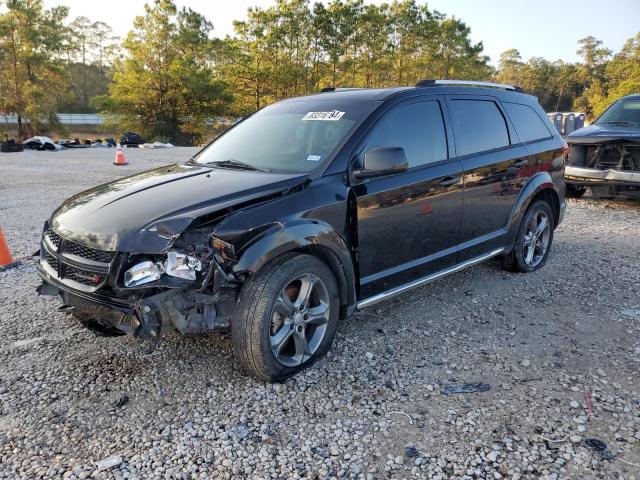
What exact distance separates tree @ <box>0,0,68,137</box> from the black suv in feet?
115

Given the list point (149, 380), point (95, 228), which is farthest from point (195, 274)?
point (149, 380)

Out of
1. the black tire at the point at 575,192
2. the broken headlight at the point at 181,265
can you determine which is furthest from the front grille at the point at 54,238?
the black tire at the point at 575,192

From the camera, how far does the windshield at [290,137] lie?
361 centimetres

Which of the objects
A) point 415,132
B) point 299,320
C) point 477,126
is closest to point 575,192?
point 477,126

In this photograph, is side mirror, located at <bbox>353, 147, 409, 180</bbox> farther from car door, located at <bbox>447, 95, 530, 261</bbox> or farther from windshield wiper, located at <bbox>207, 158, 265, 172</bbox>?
car door, located at <bbox>447, 95, 530, 261</bbox>

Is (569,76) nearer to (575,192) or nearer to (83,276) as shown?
(575,192)

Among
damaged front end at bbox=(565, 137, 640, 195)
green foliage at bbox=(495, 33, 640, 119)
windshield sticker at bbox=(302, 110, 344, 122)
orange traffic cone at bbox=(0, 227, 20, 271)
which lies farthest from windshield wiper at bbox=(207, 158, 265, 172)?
green foliage at bbox=(495, 33, 640, 119)

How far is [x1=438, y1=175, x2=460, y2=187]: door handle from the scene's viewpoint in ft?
13.3

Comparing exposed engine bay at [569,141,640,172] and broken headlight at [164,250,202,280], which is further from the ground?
exposed engine bay at [569,141,640,172]

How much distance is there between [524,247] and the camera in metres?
5.28

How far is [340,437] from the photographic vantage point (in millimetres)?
2688

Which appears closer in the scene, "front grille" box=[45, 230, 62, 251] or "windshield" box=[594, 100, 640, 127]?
"front grille" box=[45, 230, 62, 251]

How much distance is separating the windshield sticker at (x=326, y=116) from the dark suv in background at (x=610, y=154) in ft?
21.4

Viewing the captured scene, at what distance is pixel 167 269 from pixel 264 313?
61cm
